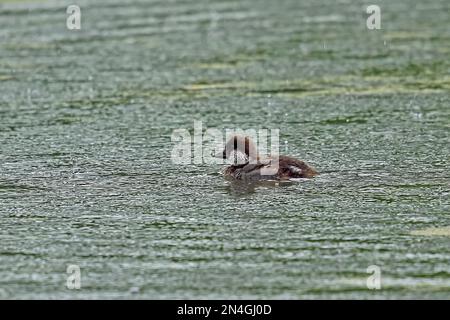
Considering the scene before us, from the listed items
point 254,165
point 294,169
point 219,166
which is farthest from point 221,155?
point 294,169

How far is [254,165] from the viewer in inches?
499

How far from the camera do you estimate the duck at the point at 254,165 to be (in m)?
12.1

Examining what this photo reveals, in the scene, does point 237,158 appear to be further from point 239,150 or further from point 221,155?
point 221,155

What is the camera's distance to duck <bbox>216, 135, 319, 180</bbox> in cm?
1213

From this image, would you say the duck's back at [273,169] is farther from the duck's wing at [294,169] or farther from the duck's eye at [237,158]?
the duck's eye at [237,158]

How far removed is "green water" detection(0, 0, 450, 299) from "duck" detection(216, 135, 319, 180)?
202mm

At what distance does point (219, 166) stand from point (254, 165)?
0.59 m

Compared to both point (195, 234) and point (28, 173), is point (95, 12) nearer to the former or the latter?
point (28, 173)

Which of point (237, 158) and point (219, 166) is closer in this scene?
point (237, 158)

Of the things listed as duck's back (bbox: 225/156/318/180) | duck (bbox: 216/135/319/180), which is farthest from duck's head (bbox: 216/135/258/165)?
duck's back (bbox: 225/156/318/180)

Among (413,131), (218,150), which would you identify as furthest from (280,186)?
(413,131)

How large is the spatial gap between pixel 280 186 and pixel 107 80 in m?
6.36

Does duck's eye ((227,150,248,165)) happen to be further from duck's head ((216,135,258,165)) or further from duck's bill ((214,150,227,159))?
duck's bill ((214,150,227,159))

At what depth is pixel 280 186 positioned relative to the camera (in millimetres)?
12078
